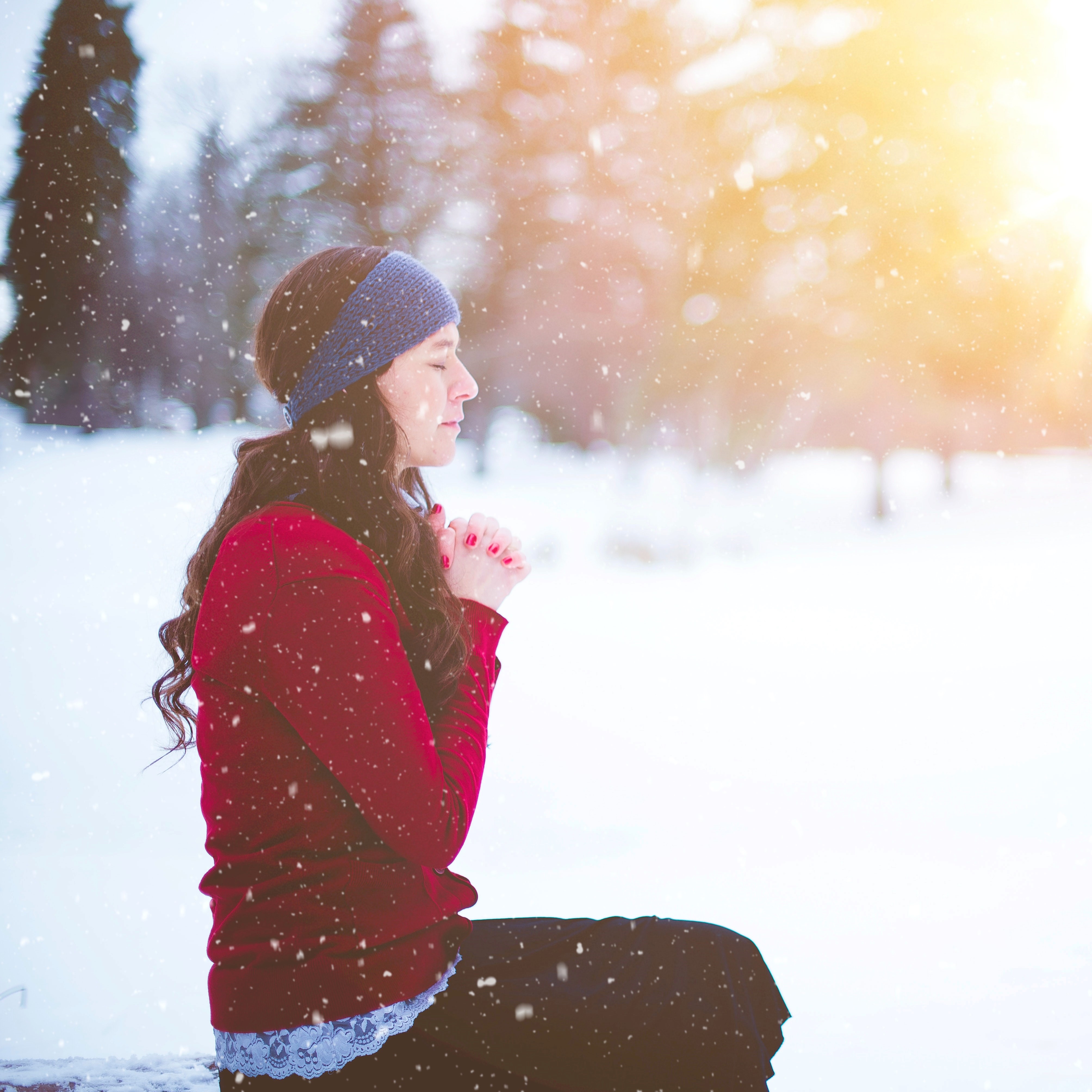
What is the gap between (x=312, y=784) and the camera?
113 centimetres

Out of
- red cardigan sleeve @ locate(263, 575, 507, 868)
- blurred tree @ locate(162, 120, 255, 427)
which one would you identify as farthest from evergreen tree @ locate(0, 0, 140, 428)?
red cardigan sleeve @ locate(263, 575, 507, 868)

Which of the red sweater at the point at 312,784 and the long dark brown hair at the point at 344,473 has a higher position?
the long dark brown hair at the point at 344,473

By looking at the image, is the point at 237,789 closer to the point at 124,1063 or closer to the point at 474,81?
A: the point at 124,1063

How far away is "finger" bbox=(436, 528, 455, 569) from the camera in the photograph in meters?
1.43

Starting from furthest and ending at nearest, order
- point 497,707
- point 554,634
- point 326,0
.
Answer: point 326,0
point 554,634
point 497,707

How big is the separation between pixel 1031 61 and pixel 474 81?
5.22 metres

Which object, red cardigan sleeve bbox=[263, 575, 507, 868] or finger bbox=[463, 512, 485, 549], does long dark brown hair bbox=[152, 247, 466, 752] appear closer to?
finger bbox=[463, 512, 485, 549]

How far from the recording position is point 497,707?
20.2ft

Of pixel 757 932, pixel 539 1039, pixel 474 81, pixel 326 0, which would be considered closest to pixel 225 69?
pixel 326 0

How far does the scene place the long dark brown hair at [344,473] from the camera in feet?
4.30

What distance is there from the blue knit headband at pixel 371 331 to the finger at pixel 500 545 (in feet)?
1.04

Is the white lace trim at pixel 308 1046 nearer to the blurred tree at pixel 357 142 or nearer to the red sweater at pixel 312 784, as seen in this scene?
the red sweater at pixel 312 784

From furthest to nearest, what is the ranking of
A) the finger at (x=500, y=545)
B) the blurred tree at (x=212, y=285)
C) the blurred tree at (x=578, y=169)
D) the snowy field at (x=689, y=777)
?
the blurred tree at (x=212, y=285), the blurred tree at (x=578, y=169), the snowy field at (x=689, y=777), the finger at (x=500, y=545)

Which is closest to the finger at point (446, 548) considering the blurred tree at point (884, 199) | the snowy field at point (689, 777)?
the snowy field at point (689, 777)
